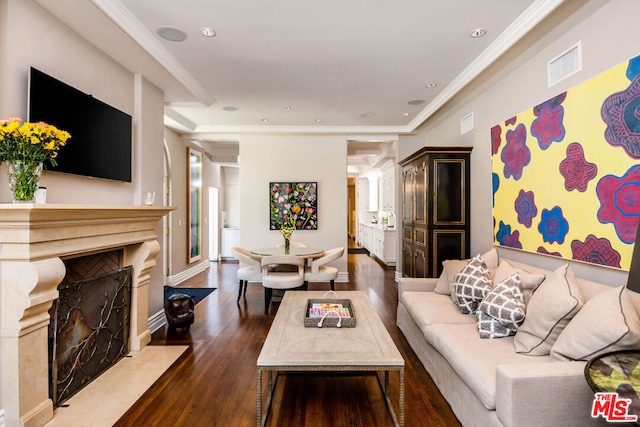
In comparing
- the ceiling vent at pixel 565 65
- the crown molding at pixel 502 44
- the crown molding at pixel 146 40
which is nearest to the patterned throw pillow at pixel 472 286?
the ceiling vent at pixel 565 65

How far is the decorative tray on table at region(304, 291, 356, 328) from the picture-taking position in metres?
2.37

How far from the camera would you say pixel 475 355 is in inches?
79.2

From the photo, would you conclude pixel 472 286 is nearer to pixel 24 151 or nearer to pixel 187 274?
pixel 24 151

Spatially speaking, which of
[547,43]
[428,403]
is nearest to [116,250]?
[428,403]

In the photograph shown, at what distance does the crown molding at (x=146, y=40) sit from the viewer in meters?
2.37

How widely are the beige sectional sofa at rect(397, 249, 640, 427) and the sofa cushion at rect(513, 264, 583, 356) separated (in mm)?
12

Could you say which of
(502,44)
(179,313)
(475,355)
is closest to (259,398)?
(475,355)

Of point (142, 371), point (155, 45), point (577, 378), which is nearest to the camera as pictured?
point (577, 378)

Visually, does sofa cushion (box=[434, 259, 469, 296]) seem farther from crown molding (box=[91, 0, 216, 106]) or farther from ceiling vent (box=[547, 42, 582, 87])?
crown molding (box=[91, 0, 216, 106])

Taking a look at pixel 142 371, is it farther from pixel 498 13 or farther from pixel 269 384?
pixel 498 13

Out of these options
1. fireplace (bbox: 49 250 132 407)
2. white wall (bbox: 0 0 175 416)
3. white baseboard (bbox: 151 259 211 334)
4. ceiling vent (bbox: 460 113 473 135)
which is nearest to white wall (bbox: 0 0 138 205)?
white wall (bbox: 0 0 175 416)

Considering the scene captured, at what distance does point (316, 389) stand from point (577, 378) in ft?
5.34

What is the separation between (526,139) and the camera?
3.02 metres

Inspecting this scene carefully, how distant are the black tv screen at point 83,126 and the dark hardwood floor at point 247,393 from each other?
178cm
